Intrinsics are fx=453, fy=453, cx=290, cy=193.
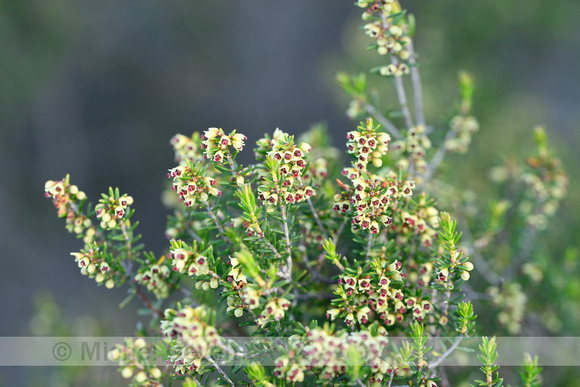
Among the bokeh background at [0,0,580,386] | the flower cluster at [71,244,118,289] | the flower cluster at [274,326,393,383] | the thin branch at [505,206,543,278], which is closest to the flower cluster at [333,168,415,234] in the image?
the flower cluster at [274,326,393,383]

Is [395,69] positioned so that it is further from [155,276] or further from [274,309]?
[155,276]

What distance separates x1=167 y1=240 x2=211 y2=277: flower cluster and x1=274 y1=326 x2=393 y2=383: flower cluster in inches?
17.5

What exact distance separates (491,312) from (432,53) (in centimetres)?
383

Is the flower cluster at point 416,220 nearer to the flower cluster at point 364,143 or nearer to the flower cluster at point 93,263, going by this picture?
the flower cluster at point 364,143

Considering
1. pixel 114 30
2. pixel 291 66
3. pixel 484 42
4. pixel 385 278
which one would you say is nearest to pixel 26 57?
pixel 114 30

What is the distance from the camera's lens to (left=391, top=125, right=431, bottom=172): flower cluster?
2.44 metres

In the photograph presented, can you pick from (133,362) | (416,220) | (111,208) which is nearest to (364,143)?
(416,220)

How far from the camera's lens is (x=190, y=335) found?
1550 mm

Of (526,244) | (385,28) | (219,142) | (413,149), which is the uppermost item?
(385,28)

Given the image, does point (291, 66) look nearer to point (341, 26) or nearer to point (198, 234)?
point (341, 26)

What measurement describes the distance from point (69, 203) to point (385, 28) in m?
1.80

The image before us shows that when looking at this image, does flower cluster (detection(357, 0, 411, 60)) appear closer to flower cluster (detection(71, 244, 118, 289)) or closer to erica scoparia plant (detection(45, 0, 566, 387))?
erica scoparia plant (detection(45, 0, 566, 387))

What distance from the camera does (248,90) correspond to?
10922 mm

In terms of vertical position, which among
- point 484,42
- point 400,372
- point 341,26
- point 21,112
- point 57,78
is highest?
point 341,26
